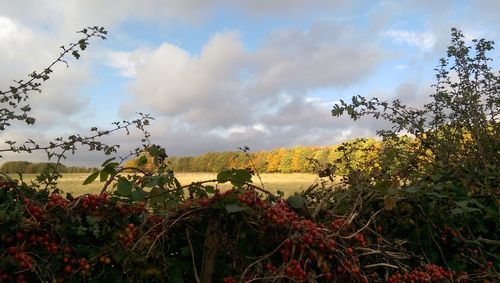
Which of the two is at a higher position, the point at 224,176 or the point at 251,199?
the point at 224,176

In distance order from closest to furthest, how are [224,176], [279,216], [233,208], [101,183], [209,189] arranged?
1. [233,208]
2. [279,216]
3. [224,176]
4. [209,189]
5. [101,183]

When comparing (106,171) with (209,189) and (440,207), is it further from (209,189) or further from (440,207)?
(440,207)

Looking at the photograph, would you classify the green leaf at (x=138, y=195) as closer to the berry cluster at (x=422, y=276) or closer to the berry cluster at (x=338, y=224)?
the berry cluster at (x=338, y=224)

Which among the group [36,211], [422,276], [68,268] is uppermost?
[36,211]

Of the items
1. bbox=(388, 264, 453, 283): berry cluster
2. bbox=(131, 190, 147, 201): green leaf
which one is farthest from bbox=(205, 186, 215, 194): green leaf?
bbox=(388, 264, 453, 283): berry cluster

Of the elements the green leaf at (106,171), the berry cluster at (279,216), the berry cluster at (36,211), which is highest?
the green leaf at (106,171)

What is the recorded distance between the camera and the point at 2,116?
3.68m

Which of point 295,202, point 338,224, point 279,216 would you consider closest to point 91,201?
point 279,216

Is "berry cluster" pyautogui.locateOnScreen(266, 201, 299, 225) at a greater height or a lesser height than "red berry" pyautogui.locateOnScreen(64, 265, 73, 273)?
greater

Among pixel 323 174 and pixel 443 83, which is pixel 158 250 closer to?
pixel 323 174

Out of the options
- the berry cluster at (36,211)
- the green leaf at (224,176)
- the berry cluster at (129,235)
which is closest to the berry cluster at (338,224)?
the green leaf at (224,176)

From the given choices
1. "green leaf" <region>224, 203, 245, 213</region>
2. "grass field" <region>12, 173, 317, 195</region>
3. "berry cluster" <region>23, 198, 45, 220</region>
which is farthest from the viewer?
"grass field" <region>12, 173, 317, 195</region>

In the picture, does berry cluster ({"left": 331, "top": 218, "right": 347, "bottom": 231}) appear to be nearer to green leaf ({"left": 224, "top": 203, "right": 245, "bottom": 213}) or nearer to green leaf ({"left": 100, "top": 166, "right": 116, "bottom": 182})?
green leaf ({"left": 224, "top": 203, "right": 245, "bottom": 213})

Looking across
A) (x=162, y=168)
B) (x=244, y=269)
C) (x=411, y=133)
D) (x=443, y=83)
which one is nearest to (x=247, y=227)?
(x=244, y=269)
